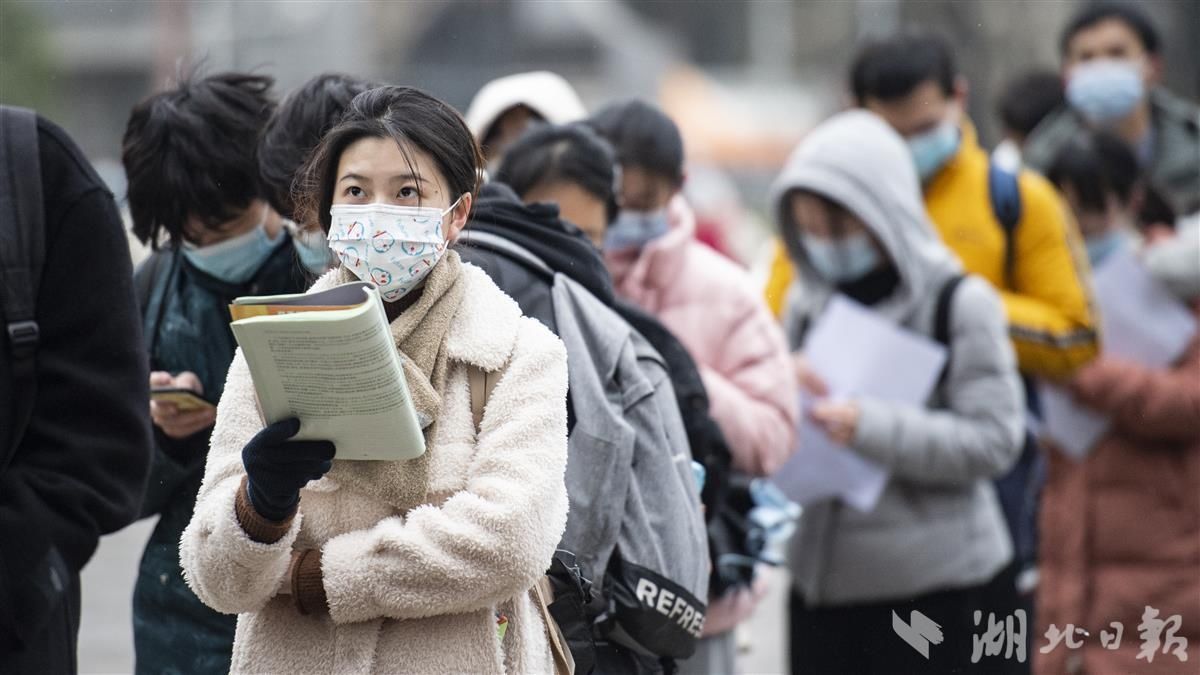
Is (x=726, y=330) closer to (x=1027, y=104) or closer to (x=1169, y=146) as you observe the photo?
(x=1169, y=146)

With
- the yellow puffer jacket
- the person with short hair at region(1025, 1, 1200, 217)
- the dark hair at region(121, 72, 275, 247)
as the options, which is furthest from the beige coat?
the person with short hair at region(1025, 1, 1200, 217)

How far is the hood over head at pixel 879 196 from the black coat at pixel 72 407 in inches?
96.1

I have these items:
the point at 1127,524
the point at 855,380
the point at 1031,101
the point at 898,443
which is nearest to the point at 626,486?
the point at 898,443

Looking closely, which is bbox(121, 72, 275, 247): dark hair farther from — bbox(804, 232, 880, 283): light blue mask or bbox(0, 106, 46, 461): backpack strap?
bbox(804, 232, 880, 283): light blue mask

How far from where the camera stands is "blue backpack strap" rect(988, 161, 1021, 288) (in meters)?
5.49

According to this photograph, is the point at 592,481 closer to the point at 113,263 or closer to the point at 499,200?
the point at 499,200

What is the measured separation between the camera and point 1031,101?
25.0ft

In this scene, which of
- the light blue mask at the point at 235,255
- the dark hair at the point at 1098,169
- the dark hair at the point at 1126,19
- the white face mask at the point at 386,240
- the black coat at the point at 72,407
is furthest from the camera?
the dark hair at the point at 1126,19

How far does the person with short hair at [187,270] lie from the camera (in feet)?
11.3

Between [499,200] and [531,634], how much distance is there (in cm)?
100

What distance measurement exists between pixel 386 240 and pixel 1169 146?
4913mm

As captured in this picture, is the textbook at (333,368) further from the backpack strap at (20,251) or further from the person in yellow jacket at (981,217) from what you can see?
the person in yellow jacket at (981,217)

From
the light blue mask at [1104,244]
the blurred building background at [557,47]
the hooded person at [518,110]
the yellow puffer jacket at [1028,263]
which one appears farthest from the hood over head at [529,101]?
the blurred building background at [557,47]

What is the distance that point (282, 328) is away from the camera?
2236 millimetres
